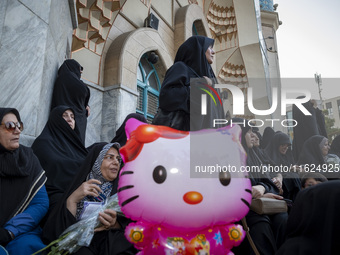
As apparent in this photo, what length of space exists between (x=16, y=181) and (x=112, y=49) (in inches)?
163

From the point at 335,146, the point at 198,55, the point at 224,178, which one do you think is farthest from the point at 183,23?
the point at 224,178

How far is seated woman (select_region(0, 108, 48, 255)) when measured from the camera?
154 centimetres

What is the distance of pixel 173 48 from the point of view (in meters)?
7.86

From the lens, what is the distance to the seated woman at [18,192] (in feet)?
5.07

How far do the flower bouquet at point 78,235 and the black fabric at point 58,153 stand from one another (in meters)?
0.56

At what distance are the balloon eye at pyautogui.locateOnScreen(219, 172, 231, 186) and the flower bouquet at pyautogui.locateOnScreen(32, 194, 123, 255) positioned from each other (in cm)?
64

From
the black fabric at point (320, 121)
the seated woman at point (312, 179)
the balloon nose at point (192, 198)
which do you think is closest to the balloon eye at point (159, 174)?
the balloon nose at point (192, 198)

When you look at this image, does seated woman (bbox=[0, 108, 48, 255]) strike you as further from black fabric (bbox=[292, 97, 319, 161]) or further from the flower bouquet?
black fabric (bbox=[292, 97, 319, 161])

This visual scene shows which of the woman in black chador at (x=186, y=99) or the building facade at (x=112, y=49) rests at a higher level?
the building facade at (x=112, y=49)

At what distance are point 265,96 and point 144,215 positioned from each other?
11.4 metres

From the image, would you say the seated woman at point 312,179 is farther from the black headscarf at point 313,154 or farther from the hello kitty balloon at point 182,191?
the hello kitty balloon at point 182,191

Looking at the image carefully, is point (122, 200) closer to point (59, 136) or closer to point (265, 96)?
point (59, 136)

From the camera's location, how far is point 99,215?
58.2 inches

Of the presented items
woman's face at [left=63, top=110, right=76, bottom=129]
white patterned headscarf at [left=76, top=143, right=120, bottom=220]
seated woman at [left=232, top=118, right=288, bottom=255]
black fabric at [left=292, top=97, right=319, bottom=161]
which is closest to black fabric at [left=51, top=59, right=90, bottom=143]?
woman's face at [left=63, top=110, right=76, bottom=129]
